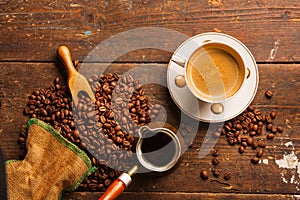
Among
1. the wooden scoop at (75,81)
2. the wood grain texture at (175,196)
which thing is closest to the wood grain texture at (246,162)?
the wood grain texture at (175,196)

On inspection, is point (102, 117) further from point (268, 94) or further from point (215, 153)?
point (268, 94)

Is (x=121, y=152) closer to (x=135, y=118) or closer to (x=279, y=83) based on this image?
(x=135, y=118)

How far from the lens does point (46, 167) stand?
169 centimetres

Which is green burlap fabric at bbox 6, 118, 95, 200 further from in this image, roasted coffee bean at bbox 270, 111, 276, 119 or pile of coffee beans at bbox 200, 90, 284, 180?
roasted coffee bean at bbox 270, 111, 276, 119

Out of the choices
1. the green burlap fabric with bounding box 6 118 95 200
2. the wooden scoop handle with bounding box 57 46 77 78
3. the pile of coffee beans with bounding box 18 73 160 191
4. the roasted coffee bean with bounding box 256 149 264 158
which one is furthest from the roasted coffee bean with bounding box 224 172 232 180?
the wooden scoop handle with bounding box 57 46 77 78

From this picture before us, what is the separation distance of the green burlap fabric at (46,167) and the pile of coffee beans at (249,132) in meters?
0.46

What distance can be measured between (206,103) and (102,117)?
0.38m

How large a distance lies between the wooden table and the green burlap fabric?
3.0 inches

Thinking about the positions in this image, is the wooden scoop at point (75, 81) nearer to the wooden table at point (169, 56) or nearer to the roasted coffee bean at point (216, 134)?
the wooden table at point (169, 56)

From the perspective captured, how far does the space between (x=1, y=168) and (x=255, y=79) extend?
89cm

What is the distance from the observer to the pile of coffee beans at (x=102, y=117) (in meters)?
1.68

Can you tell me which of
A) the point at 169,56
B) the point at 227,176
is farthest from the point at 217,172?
the point at 169,56

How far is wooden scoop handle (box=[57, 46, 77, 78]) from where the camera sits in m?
1.69

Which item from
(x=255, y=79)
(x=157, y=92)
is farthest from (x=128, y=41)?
(x=255, y=79)
